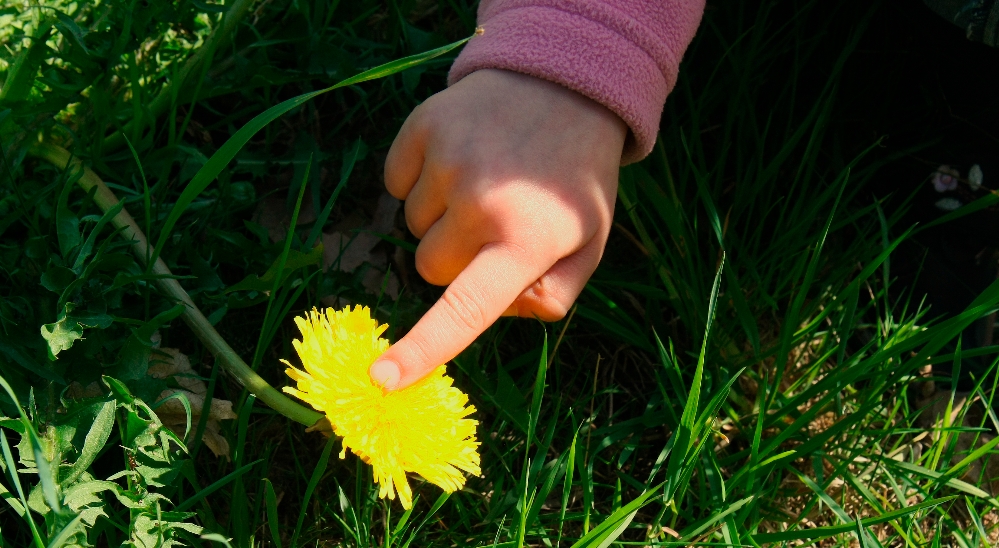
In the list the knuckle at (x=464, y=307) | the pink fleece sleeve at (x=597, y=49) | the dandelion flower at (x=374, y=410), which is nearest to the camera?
the dandelion flower at (x=374, y=410)

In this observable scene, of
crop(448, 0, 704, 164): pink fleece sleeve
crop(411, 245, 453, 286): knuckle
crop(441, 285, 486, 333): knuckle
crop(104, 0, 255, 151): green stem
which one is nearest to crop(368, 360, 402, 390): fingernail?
crop(441, 285, 486, 333): knuckle

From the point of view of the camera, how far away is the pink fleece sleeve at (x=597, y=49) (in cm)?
114

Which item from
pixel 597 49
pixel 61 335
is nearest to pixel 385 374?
pixel 61 335

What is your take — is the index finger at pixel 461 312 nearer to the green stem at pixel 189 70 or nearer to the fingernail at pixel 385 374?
the fingernail at pixel 385 374

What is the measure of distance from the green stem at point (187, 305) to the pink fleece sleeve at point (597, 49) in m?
0.49

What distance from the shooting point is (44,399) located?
100 centimetres

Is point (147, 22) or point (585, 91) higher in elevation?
point (147, 22)

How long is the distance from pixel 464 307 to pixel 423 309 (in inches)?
12.4

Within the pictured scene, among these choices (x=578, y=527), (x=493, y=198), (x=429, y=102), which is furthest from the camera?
(x=578, y=527)

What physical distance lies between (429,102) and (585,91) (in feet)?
0.72

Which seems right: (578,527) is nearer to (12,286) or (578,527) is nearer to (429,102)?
(429,102)

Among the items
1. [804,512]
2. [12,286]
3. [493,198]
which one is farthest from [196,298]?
[804,512]

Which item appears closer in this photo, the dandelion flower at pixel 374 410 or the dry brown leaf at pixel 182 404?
the dandelion flower at pixel 374 410

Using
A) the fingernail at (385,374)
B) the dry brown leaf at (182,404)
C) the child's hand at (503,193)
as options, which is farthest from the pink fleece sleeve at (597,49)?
the dry brown leaf at (182,404)
